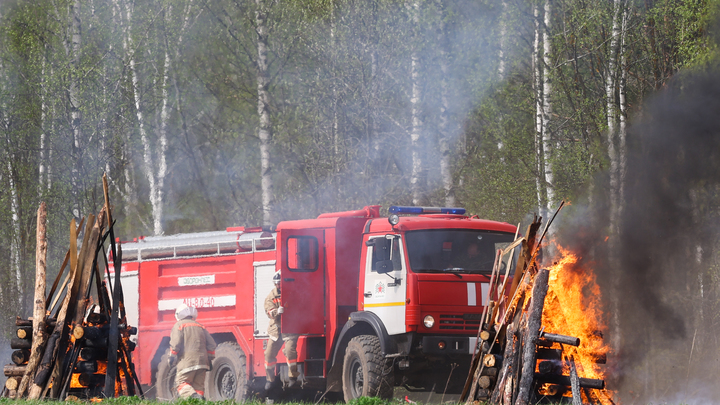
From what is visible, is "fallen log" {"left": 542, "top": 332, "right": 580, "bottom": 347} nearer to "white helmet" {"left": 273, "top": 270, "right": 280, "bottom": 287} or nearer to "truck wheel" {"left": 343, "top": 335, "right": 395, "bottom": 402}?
"truck wheel" {"left": 343, "top": 335, "right": 395, "bottom": 402}

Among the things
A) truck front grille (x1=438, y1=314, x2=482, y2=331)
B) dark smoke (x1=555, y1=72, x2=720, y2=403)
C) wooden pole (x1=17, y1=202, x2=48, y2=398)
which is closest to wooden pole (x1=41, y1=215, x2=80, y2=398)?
wooden pole (x1=17, y1=202, x2=48, y2=398)

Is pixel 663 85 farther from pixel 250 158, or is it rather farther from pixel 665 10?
pixel 250 158

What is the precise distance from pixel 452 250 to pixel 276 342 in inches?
129

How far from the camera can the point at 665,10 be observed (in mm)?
14953

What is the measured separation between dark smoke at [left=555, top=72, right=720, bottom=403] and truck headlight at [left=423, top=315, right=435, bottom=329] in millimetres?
2183

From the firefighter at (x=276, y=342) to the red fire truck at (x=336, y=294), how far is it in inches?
4.9

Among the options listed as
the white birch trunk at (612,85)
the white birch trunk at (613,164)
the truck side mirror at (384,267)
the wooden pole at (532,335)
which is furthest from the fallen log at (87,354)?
the white birch trunk at (612,85)

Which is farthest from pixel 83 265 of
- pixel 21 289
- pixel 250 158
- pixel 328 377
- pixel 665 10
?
pixel 250 158

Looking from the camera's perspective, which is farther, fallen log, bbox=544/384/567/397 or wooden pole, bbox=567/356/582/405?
fallen log, bbox=544/384/567/397

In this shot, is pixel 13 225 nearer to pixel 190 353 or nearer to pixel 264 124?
pixel 264 124

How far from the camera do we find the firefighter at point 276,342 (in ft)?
39.5

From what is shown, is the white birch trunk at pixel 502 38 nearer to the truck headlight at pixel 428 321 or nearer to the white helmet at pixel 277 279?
the white helmet at pixel 277 279

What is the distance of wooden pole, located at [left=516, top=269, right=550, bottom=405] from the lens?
8227 mm

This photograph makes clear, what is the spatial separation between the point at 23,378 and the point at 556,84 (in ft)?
41.7
